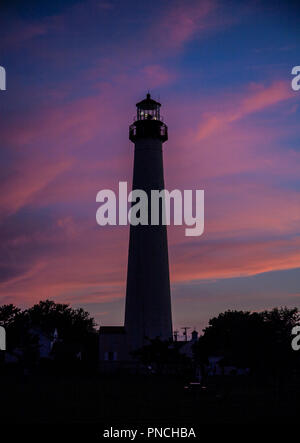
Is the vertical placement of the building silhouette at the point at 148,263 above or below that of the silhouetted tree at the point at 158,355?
above

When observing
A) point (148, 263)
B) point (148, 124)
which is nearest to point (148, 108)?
point (148, 124)

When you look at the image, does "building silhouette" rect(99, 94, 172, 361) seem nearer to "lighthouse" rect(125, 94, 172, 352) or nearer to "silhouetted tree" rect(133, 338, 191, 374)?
"lighthouse" rect(125, 94, 172, 352)

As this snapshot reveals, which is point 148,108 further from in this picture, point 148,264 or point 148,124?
point 148,264

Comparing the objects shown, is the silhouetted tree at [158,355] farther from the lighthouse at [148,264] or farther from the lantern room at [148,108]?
the lantern room at [148,108]

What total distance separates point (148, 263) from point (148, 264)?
10 cm

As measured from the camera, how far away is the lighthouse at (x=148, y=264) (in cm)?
6041

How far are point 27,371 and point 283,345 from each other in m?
28.0

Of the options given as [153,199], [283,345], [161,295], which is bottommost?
[283,345]

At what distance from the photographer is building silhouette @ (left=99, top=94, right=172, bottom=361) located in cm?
6041

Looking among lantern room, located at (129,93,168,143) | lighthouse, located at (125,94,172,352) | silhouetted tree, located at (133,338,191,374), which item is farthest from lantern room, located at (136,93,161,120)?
silhouetted tree, located at (133,338,191,374)

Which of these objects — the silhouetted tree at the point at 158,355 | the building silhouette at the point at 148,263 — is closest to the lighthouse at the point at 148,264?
the building silhouette at the point at 148,263
